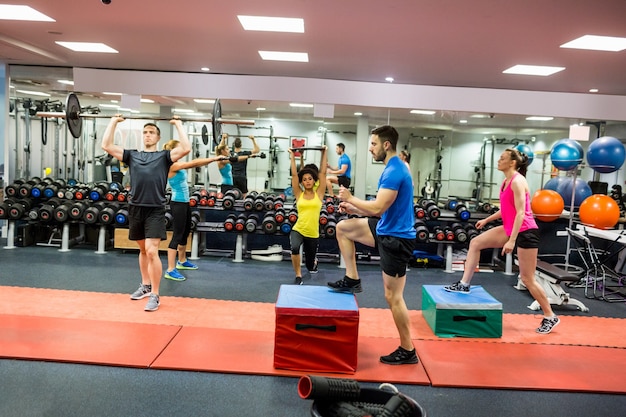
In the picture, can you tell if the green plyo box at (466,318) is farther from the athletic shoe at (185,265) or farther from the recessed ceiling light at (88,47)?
the recessed ceiling light at (88,47)

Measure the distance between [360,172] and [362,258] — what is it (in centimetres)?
138

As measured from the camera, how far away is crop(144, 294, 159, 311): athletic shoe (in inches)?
146

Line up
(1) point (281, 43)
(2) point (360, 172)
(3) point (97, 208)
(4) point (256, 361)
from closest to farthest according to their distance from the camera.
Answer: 1. (4) point (256, 361)
2. (1) point (281, 43)
3. (3) point (97, 208)
4. (2) point (360, 172)

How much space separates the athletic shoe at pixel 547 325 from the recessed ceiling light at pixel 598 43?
7.48ft

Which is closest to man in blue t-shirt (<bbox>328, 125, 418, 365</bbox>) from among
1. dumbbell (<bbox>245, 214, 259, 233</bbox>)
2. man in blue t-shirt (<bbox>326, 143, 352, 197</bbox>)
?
dumbbell (<bbox>245, 214, 259, 233</bbox>)

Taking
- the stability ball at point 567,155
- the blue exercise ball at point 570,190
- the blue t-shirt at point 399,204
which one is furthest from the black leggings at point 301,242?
the blue exercise ball at point 570,190

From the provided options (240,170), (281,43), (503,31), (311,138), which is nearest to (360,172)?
(311,138)

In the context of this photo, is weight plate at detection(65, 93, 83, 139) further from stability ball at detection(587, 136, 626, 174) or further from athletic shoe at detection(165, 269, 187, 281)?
stability ball at detection(587, 136, 626, 174)

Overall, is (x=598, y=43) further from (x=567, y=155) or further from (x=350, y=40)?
(x=350, y=40)

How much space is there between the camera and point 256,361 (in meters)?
2.85

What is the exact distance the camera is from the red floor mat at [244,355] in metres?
2.71

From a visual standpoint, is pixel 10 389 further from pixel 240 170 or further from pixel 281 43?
pixel 240 170

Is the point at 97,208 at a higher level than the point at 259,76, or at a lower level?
lower

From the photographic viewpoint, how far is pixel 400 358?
2863 mm
